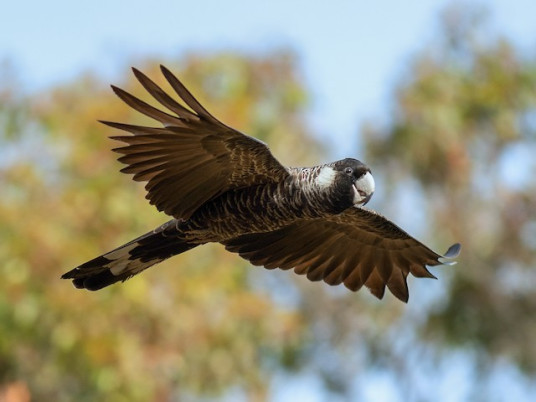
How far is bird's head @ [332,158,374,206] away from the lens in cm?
653

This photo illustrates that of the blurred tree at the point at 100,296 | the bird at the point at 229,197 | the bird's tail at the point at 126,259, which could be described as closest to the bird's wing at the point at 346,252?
the bird at the point at 229,197

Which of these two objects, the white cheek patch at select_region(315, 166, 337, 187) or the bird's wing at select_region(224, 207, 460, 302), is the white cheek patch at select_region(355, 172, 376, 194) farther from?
the bird's wing at select_region(224, 207, 460, 302)

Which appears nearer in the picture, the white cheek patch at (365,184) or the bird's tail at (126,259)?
the white cheek patch at (365,184)

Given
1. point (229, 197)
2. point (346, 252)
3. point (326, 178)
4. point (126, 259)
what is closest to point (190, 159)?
point (229, 197)

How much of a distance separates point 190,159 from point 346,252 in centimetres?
175

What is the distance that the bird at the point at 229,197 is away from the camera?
6.32m

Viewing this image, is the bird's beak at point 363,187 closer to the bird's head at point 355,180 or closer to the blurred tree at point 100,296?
the bird's head at point 355,180

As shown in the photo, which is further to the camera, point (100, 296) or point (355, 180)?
point (100, 296)

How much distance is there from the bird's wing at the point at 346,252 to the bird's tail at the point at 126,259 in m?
0.46

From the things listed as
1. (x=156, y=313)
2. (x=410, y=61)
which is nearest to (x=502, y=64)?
(x=410, y=61)

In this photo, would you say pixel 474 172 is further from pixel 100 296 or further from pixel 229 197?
pixel 229 197

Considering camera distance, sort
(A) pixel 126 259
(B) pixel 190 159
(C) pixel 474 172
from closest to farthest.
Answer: (B) pixel 190 159
(A) pixel 126 259
(C) pixel 474 172

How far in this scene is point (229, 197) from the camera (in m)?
6.75

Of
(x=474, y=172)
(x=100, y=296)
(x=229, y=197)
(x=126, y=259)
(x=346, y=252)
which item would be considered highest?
(x=474, y=172)
